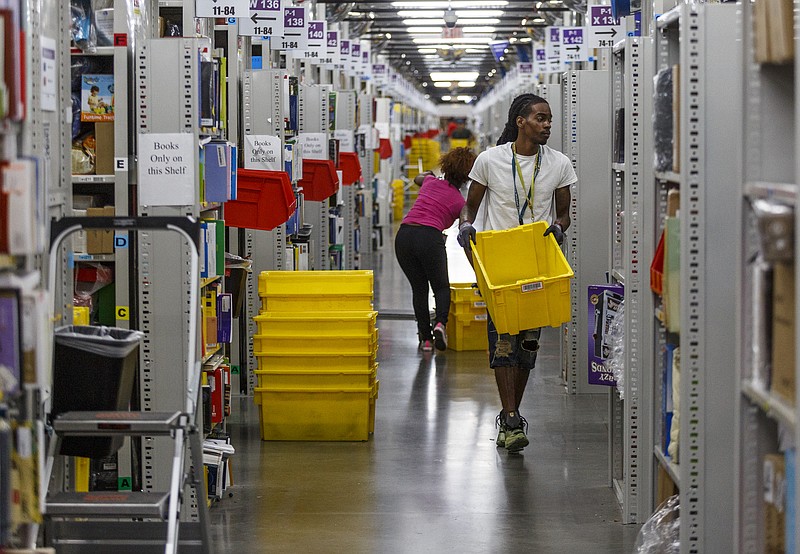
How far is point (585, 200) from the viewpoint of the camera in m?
8.30

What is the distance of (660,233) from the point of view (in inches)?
192

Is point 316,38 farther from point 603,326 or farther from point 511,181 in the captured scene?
point 603,326

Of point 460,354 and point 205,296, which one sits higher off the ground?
point 205,296

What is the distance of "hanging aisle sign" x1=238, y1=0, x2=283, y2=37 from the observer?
29.2 feet

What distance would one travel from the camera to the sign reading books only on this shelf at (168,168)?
5.07 meters

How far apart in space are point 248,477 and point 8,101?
3606mm

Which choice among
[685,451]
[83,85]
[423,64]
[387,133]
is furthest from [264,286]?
[423,64]

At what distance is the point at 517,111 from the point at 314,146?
4209mm

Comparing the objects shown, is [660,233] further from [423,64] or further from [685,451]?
[423,64]

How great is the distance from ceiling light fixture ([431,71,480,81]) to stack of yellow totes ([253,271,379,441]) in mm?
38298

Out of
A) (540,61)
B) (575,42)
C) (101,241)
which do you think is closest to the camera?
(101,241)

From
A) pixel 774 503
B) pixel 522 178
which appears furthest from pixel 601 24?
pixel 774 503

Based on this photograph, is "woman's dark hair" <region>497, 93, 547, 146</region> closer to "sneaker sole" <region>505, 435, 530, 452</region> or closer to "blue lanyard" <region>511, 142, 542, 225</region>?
"blue lanyard" <region>511, 142, 542, 225</region>

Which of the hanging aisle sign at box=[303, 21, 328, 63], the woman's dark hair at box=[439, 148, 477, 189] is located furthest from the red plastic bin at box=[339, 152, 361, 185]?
the woman's dark hair at box=[439, 148, 477, 189]
